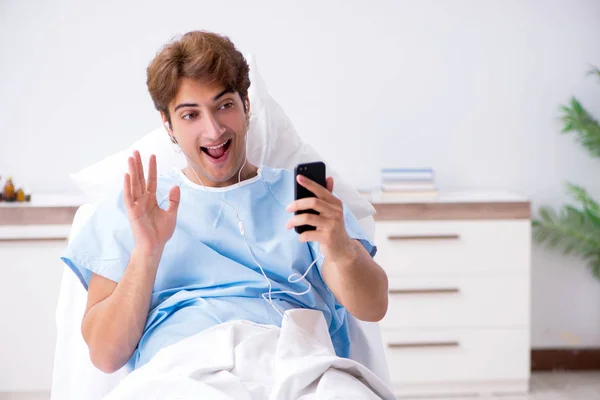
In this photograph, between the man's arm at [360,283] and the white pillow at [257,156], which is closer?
the man's arm at [360,283]

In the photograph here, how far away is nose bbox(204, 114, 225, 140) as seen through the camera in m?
1.58

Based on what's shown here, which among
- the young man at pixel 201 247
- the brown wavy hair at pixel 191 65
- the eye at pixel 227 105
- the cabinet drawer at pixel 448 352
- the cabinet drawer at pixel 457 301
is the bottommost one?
the cabinet drawer at pixel 448 352

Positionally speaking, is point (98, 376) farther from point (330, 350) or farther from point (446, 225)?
point (446, 225)

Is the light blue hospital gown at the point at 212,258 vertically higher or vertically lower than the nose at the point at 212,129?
lower

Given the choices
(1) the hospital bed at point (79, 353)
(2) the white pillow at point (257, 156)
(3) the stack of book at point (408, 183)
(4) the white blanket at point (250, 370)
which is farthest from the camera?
(3) the stack of book at point (408, 183)

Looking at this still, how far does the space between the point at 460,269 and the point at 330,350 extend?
5.28 feet

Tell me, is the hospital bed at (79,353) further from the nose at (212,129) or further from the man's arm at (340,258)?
the nose at (212,129)

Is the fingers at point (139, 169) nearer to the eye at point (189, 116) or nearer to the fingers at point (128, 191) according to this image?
the fingers at point (128, 191)

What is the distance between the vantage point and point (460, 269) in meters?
3.05

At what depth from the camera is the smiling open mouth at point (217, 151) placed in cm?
164

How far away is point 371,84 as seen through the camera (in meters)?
3.35

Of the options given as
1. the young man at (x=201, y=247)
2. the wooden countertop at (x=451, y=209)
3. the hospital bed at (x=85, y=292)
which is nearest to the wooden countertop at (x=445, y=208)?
the wooden countertop at (x=451, y=209)

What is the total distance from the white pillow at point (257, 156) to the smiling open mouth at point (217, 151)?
0.41 meters

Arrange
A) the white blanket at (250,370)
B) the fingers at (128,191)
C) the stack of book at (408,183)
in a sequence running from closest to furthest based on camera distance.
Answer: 1. the white blanket at (250,370)
2. the fingers at (128,191)
3. the stack of book at (408,183)
